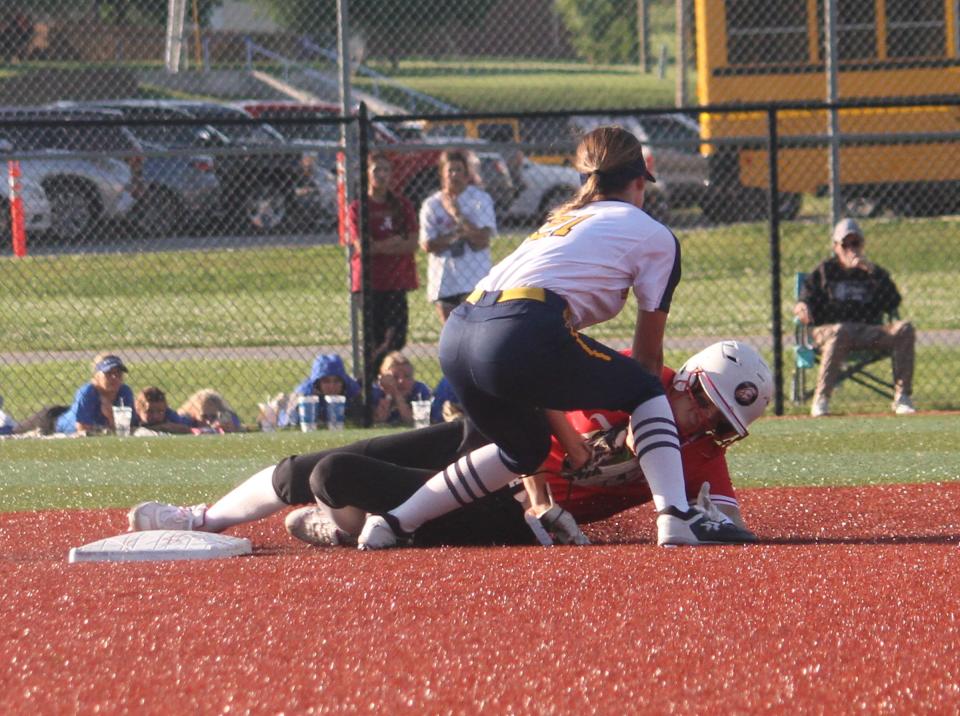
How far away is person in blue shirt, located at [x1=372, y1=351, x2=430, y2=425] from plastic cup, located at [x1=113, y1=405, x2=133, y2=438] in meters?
1.62

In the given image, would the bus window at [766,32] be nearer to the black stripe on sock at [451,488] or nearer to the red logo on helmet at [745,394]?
the red logo on helmet at [745,394]

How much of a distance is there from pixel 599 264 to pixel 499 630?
1.51 metres

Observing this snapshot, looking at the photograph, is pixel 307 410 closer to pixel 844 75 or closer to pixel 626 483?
pixel 626 483

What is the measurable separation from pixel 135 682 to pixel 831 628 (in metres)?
1.80

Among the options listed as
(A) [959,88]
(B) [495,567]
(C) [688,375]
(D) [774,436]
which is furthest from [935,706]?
(A) [959,88]

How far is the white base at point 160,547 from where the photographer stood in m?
5.37

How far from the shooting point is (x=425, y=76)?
74.5 ft

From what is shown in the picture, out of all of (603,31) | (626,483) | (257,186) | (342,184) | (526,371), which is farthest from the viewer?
(603,31)

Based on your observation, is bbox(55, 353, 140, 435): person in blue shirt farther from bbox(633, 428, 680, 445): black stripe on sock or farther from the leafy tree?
the leafy tree

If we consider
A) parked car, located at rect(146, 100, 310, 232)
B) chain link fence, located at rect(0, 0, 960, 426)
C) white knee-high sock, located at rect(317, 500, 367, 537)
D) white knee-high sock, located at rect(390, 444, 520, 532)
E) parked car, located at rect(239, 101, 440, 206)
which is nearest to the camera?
white knee-high sock, located at rect(390, 444, 520, 532)

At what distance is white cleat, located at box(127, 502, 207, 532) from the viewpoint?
581 centimetres

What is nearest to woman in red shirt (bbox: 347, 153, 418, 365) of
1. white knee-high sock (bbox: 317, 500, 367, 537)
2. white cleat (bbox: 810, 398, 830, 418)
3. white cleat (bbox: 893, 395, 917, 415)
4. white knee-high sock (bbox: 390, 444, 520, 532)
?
white cleat (bbox: 810, 398, 830, 418)

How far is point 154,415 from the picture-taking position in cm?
1017

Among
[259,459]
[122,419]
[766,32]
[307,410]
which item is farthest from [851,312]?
[766,32]
